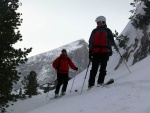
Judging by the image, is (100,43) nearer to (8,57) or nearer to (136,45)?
(8,57)

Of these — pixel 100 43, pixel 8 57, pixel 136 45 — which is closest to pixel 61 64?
pixel 100 43

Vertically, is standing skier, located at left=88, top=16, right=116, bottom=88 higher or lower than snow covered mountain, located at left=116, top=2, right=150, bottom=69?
higher

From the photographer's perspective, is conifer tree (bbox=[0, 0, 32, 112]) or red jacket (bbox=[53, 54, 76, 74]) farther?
conifer tree (bbox=[0, 0, 32, 112])

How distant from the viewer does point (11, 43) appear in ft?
49.6

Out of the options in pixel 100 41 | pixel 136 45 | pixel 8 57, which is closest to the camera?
pixel 100 41

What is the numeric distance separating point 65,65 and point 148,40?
38.1ft

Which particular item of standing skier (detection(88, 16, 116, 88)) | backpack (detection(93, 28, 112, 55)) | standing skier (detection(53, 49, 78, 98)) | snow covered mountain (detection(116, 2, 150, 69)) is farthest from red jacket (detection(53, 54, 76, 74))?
snow covered mountain (detection(116, 2, 150, 69))

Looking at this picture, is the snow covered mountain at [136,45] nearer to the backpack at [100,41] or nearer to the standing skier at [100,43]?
the standing skier at [100,43]

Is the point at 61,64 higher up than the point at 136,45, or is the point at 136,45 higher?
the point at 61,64

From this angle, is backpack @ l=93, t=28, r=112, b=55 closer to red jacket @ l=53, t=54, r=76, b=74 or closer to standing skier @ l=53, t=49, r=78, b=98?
standing skier @ l=53, t=49, r=78, b=98

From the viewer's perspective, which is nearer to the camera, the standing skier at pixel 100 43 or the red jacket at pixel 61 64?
the standing skier at pixel 100 43

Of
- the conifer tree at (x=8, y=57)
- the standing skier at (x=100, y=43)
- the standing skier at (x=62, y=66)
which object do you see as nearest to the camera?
the standing skier at (x=100, y=43)

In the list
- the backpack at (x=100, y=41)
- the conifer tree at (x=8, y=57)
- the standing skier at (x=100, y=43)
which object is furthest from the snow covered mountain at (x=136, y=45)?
the backpack at (x=100, y=41)

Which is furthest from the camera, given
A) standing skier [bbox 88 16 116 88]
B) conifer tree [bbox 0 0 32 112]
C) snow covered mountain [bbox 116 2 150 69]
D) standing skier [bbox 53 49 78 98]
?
snow covered mountain [bbox 116 2 150 69]
